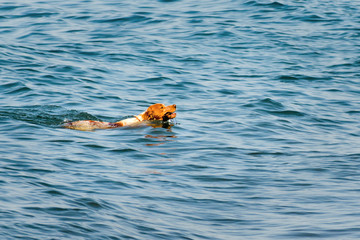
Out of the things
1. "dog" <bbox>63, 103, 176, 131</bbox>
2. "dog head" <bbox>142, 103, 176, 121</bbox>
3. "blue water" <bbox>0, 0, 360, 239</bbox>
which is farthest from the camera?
"dog head" <bbox>142, 103, 176, 121</bbox>

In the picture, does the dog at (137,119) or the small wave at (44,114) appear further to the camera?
the small wave at (44,114)

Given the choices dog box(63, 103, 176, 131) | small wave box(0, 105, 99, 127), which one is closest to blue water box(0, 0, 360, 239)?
small wave box(0, 105, 99, 127)

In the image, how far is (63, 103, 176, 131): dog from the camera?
11.0 m

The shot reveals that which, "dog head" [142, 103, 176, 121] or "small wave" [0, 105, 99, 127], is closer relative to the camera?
"dog head" [142, 103, 176, 121]

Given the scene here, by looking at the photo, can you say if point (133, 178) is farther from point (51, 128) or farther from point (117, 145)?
point (51, 128)

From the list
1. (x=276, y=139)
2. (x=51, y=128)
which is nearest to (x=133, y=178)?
(x=51, y=128)

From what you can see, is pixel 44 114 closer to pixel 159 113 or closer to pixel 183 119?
pixel 159 113

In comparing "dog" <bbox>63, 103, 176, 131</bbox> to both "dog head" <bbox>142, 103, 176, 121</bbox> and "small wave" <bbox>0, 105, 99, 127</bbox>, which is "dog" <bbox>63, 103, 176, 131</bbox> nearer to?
"dog head" <bbox>142, 103, 176, 121</bbox>

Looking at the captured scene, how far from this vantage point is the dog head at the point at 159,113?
11.1 m

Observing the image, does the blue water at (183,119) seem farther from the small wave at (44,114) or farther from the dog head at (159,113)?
the dog head at (159,113)

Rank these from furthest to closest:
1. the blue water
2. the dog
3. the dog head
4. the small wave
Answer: the small wave, the dog head, the dog, the blue water

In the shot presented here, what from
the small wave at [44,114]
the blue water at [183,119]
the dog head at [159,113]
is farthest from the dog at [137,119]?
the small wave at [44,114]

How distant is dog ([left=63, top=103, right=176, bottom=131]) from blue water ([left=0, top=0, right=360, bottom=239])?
226mm

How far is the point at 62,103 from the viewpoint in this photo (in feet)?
42.1
